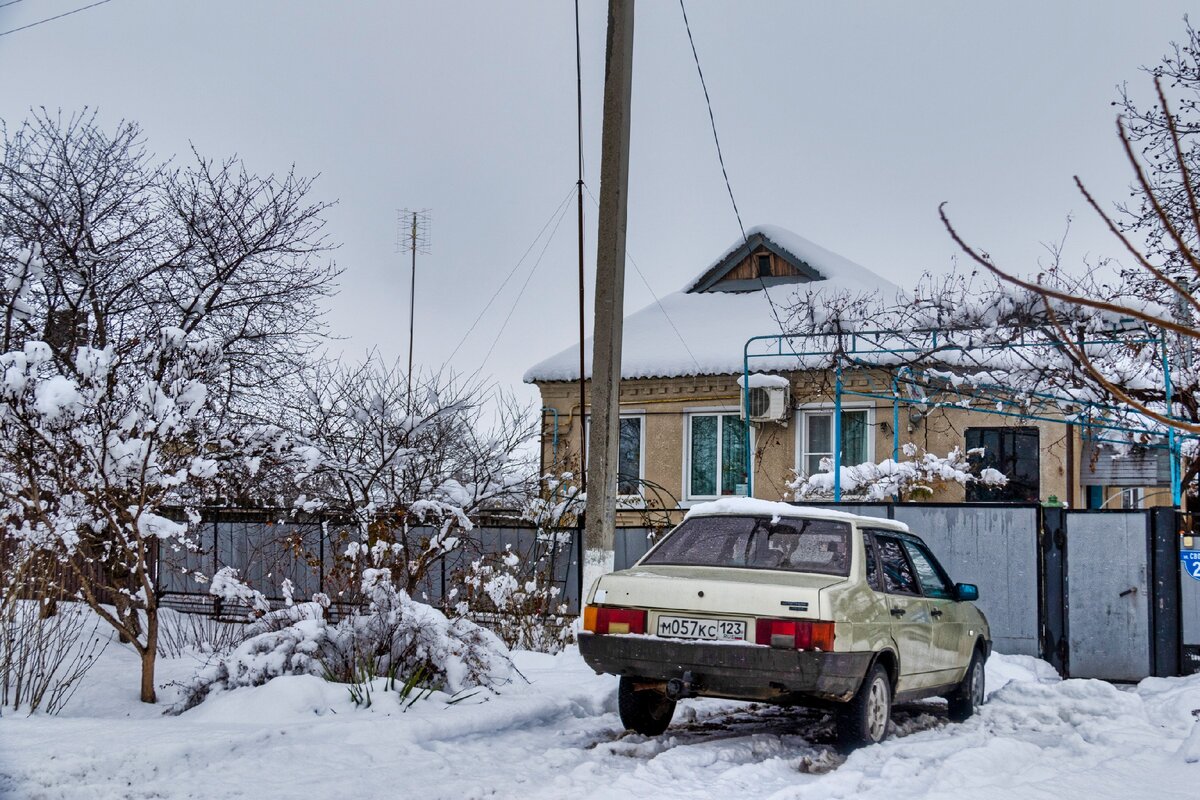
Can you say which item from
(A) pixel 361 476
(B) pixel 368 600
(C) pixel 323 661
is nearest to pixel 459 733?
(C) pixel 323 661

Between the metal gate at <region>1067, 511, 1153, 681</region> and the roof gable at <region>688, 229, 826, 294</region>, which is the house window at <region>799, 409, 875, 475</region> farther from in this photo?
the metal gate at <region>1067, 511, 1153, 681</region>

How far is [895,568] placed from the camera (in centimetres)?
793

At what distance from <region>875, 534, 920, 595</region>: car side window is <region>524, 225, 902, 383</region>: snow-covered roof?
1247cm

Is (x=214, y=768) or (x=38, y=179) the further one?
(x=38, y=179)

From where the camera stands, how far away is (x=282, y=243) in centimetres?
1441

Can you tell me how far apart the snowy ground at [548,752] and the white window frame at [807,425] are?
38.1ft

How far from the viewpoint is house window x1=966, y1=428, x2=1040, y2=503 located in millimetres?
19312

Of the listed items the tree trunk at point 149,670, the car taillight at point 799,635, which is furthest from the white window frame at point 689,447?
the car taillight at point 799,635

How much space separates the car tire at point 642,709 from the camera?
Answer: 24.2 feet

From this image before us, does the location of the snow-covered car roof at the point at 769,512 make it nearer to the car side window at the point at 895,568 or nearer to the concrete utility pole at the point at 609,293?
the car side window at the point at 895,568

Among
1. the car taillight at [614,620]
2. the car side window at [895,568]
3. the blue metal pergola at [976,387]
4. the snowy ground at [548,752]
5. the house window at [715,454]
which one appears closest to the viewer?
the snowy ground at [548,752]

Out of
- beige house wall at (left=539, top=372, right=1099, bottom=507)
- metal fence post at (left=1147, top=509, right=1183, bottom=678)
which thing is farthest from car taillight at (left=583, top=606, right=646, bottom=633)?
beige house wall at (left=539, top=372, right=1099, bottom=507)

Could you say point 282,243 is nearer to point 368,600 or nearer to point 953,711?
point 368,600

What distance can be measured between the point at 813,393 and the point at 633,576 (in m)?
13.8
